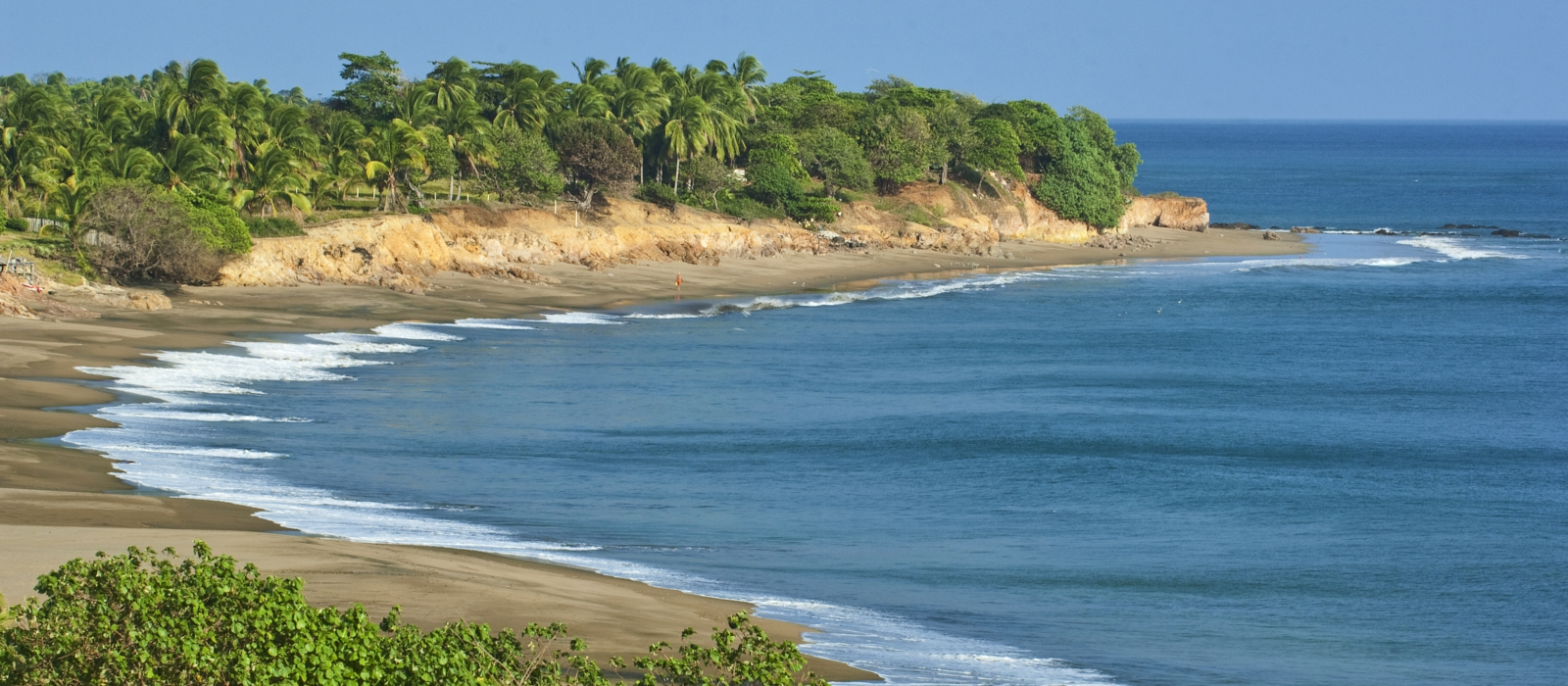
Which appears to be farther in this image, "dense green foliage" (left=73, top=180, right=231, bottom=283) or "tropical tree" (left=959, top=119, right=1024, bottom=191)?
"tropical tree" (left=959, top=119, right=1024, bottom=191)

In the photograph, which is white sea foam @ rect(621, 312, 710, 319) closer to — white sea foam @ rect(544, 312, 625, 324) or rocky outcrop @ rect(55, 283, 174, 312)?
white sea foam @ rect(544, 312, 625, 324)

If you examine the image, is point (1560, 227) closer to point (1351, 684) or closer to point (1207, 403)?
point (1207, 403)

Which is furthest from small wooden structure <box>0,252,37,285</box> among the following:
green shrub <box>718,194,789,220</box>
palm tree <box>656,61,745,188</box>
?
green shrub <box>718,194,789,220</box>

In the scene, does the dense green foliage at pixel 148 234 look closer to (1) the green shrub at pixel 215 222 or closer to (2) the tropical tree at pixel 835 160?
(1) the green shrub at pixel 215 222

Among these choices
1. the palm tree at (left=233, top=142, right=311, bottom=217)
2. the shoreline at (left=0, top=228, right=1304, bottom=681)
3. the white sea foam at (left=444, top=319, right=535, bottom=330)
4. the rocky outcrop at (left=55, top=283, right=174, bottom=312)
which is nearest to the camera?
the shoreline at (left=0, top=228, right=1304, bottom=681)

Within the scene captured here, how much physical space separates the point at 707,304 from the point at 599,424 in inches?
1060

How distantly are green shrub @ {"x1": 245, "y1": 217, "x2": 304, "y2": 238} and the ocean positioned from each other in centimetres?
1034

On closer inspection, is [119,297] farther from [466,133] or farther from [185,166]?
[466,133]

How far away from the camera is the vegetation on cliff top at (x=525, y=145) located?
60.3 metres

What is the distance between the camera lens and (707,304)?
64.2 meters

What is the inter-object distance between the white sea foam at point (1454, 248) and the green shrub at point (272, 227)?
2713 inches

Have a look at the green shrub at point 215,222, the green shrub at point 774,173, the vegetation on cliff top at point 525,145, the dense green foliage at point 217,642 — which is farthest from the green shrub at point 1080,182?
the dense green foliage at point 217,642

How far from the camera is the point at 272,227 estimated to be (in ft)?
194

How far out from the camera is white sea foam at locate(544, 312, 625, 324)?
57.6 metres
